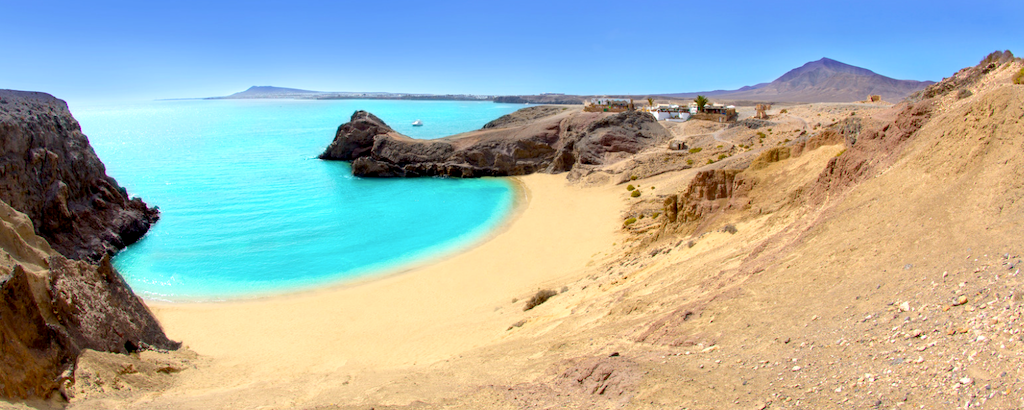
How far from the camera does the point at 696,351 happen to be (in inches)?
318

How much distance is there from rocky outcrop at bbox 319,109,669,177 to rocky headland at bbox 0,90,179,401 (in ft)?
97.7

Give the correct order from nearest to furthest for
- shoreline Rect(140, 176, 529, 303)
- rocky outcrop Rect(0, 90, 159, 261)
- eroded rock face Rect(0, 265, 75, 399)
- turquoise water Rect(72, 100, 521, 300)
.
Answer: eroded rock face Rect(0, 265, 75, 399), shoreline Rect(140, 176, 529, 303), rocky outcrop Rect(0, 90, 159, 261), turquoise water Rect(72, 100, 521, 300)

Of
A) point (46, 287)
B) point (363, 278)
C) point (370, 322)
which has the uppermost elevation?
point (46, 287)

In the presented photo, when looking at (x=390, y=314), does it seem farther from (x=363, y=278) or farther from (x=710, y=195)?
(x=710, y=195)

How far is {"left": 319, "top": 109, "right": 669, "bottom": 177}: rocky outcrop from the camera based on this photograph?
47.8 metres

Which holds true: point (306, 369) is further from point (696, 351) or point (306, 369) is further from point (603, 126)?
point (603, 126)

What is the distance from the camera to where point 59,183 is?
26125 mm

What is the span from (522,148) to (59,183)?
118 feet

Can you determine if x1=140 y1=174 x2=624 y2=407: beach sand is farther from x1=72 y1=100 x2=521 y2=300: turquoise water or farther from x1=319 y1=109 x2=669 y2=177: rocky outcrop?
x1=319 y1=109 x2=669 y2=177: rocky outcrop

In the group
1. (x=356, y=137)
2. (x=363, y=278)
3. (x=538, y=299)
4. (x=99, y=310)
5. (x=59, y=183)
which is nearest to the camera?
(x=99, y=310)

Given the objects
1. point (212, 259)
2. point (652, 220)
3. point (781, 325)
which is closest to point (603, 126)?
point (652, 220)

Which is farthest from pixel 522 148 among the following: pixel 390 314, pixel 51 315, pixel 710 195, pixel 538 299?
pixel 51 315

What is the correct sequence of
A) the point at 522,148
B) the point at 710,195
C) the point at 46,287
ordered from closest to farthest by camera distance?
the point at 46,287
the point at 710,195
the point at 522,148

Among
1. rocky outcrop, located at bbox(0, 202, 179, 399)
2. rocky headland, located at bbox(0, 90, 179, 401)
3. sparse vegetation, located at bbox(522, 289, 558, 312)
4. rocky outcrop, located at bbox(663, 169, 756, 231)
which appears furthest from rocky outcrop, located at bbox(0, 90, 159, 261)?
rocky outcrop, located at bbox(663, 169, 756, 231)
